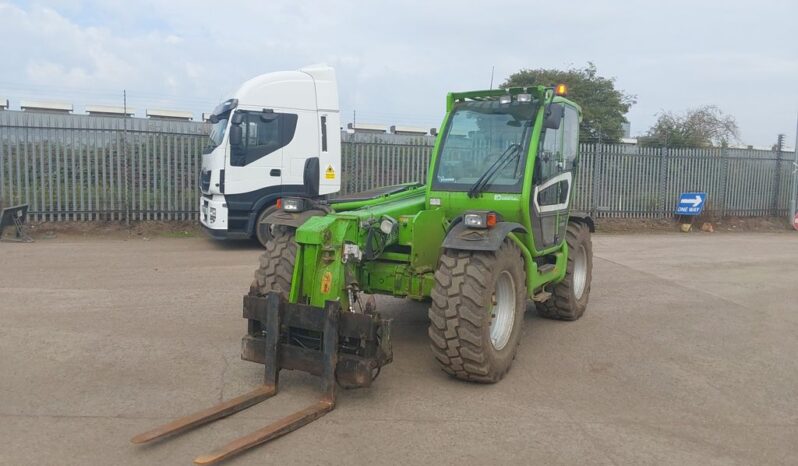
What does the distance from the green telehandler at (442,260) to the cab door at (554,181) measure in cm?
2

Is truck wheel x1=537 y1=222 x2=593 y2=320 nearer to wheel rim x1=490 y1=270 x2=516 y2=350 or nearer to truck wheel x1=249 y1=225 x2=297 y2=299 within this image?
wheel rim x1=490 y1=270 x2=516 y2=350

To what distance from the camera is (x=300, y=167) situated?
12.3 m

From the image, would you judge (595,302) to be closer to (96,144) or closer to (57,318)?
(57,318)

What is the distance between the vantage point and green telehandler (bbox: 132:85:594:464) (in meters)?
4.66

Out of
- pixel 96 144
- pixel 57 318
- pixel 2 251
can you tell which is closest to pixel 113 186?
pixel 96 144

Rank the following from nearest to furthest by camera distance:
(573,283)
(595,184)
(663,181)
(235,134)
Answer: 1. (573,283)
2. (235,134)
3. (595,184)
4. (663,181)

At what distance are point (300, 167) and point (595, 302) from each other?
6152 mm

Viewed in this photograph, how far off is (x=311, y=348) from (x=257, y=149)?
7.67 m

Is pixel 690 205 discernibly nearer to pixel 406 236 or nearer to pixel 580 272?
pixel 580 272

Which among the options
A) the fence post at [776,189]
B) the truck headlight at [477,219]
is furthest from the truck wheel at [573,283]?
the fence post at [776,189]

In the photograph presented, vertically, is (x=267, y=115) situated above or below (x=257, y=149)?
above

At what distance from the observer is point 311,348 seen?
4.85 m

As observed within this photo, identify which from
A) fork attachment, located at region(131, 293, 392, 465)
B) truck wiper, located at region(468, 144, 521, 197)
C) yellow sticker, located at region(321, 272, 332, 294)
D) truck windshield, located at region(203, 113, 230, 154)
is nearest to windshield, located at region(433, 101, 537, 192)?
truck wiper, located at region(468, 144, 521, 197)

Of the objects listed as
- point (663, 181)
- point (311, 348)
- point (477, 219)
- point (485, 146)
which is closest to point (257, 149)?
point (485, 146)
